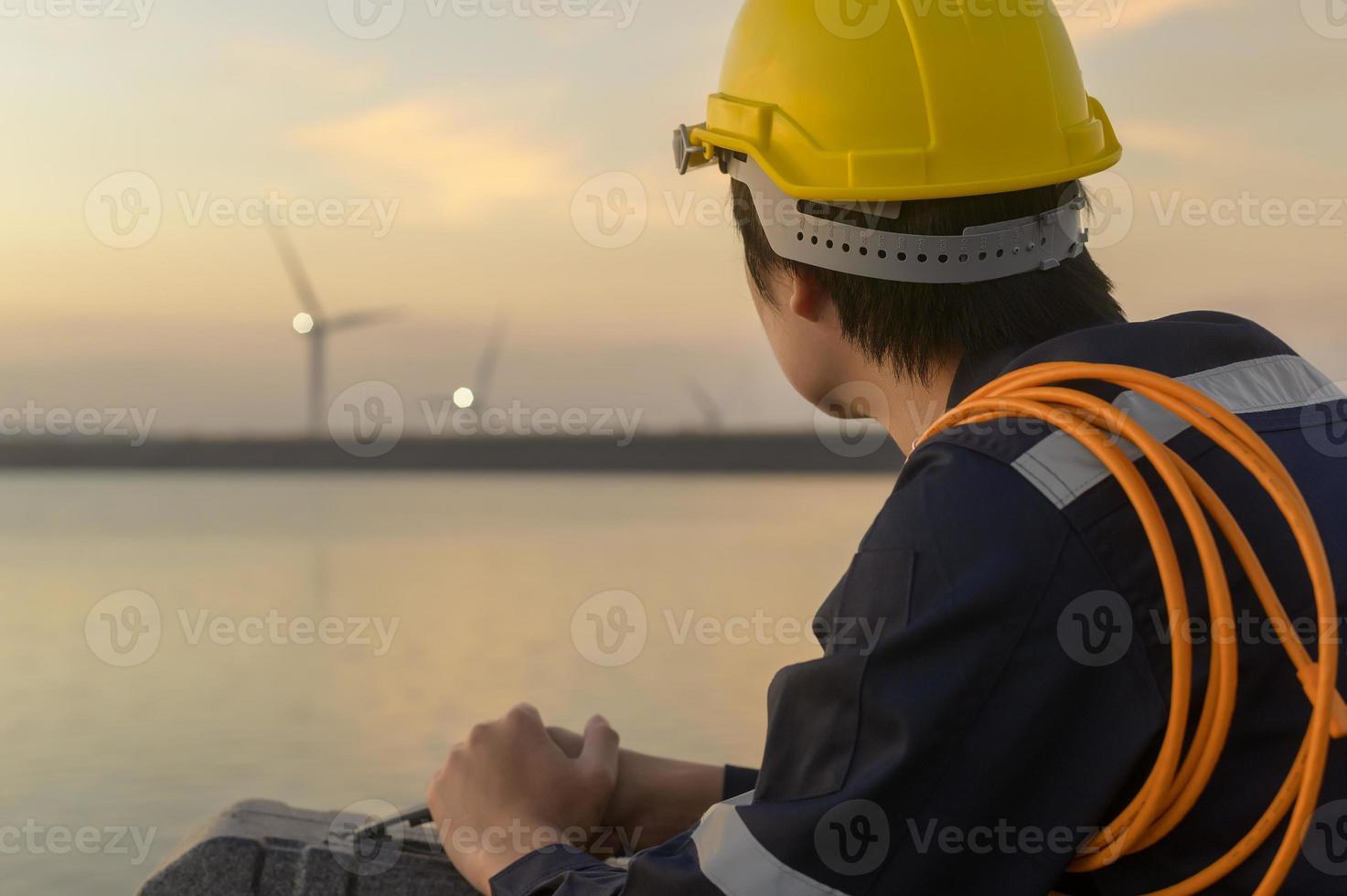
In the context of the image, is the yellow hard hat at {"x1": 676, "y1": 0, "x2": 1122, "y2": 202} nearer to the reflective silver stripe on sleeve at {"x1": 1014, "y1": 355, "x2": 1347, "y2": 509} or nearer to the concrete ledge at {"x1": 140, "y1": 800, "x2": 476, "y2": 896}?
the reflective silver stripe on sleeve at {"x1": 1014, "y1": 355, "x2": 1347, "y2": 509}

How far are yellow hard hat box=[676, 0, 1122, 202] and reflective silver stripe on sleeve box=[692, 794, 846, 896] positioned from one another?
0.88 meters

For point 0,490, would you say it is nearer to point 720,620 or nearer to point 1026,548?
point 720,620

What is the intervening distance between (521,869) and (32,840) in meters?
4.37

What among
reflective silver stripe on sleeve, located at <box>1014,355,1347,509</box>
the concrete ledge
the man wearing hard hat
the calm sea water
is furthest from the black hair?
the calm sea water

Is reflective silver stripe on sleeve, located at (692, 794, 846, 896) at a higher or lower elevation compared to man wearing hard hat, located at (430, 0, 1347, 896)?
lower

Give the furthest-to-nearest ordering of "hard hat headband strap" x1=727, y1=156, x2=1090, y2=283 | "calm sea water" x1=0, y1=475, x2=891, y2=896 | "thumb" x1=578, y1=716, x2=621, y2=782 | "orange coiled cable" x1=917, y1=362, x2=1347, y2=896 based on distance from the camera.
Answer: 1. "calm sea water" x1=0, y1=475, x2=891, y2=896
2. "thumb" x1=578, y1=716, x2=621, y2=782
3. "hard hat headband strap" x1=727, y1=156, x2=1090, y2=283
4. "orange coiled cable" x1=917, y1=362, x2=1347, y2=896

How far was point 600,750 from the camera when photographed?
1.94 meters

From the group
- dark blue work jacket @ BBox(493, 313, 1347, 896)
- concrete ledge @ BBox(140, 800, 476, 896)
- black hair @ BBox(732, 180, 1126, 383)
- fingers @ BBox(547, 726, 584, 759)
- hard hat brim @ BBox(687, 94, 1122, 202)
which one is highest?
hard hat brim @ BBox(687, 94, 1122, 202)

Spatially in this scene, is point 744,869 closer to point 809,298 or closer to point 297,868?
point 809,298

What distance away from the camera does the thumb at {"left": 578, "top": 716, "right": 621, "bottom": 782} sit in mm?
1905

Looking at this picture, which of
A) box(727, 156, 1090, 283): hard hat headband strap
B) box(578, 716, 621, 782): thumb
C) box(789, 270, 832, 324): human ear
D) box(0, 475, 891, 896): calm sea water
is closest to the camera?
A: box(727, 156, 1090, 283): hard hat headband strap

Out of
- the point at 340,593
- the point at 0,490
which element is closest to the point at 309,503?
the point at 0,490

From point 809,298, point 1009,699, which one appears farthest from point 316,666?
point 1009,699

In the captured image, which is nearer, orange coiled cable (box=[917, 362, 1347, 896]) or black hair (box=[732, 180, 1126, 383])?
orange coiled cable (box=[917, 362, 1347, 896])
